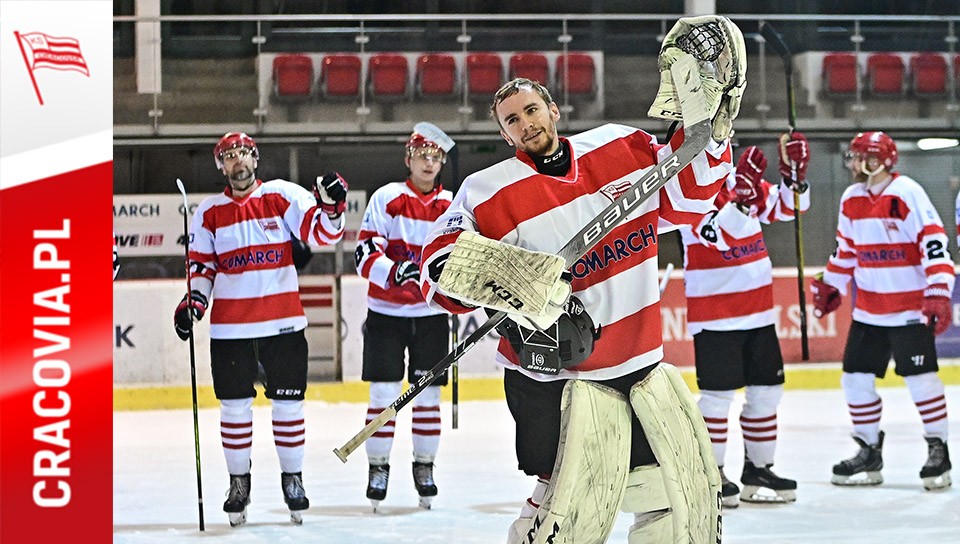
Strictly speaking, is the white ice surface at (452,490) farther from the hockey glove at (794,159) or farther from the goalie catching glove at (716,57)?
the goalie catching glove at (716,57)

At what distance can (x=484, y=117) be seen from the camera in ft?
30.4

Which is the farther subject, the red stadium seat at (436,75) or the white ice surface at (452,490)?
the red stadium seat at (436,75)

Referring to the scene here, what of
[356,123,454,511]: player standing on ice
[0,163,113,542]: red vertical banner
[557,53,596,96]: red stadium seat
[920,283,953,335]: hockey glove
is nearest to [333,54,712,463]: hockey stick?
[0,163,113,542]: red vertical banner

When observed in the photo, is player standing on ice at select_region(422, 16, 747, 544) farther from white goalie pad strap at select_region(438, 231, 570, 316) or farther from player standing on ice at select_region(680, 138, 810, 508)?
player standing on ice at select_region(680, 138, 810, 508)

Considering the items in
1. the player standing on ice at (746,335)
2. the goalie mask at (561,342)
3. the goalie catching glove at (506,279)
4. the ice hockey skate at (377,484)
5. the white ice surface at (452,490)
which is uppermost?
the goalie catching glove at (506,279)

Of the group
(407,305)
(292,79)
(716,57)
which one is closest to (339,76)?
(292,79)

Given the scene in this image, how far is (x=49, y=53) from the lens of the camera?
2.12 m

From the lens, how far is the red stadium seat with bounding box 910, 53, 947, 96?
9.94m

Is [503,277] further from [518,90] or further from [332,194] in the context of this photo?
[332,194]

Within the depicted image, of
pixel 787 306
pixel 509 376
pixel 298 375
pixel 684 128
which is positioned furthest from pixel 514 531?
pixel 787 306

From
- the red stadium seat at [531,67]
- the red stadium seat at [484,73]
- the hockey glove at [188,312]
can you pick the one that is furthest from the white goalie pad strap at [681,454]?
the red stadium seat at [531,67]

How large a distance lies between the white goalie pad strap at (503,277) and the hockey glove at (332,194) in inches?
76.5

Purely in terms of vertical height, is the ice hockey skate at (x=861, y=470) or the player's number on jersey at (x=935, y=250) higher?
the player's number on jersey at (x=935, y=250)

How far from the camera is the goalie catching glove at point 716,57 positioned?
229 centimetres
